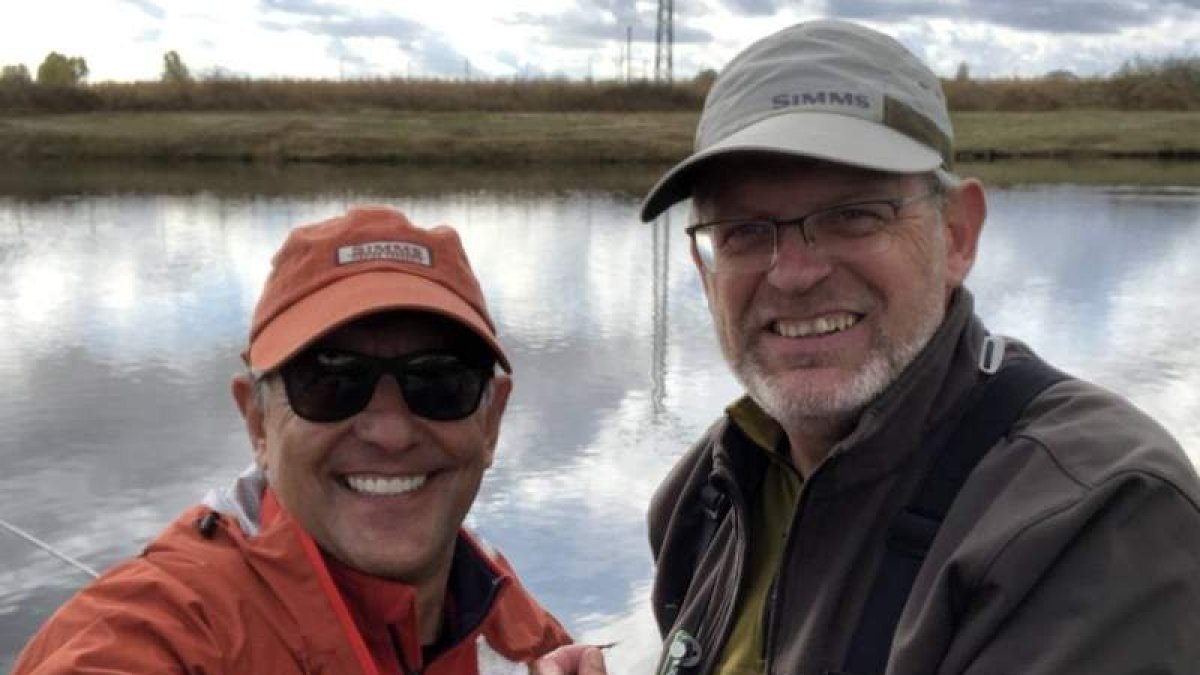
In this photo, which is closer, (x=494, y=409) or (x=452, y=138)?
(x=494, y=409)

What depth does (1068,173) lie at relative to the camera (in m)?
39.7

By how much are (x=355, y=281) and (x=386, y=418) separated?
25 centimetres

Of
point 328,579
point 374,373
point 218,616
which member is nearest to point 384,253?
point 374,373

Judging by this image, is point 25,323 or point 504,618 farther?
point 25,323

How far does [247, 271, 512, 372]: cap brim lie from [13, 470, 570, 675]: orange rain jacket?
0.90 feet

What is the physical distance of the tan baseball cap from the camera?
208 cm

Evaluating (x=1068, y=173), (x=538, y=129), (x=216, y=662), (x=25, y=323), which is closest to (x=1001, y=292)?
(x=25, y=323)

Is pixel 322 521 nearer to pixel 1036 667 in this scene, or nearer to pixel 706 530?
pixel 706 530

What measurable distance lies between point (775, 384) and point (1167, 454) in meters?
0.76

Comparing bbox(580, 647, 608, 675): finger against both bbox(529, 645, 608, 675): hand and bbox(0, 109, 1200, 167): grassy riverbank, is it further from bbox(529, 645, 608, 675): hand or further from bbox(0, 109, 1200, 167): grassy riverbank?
bbox(0, 109, 1200, 167): grassy riverbank

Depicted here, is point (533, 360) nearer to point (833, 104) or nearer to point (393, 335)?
point (393, 335)

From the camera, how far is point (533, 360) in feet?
38.7

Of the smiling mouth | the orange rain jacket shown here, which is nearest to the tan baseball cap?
the smiling mouth

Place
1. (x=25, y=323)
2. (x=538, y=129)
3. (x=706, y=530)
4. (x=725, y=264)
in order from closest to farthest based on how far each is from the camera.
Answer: (x=725, y=264) → (x=706, y=530) → (x=25, y=323) → (x=538, y=129)
